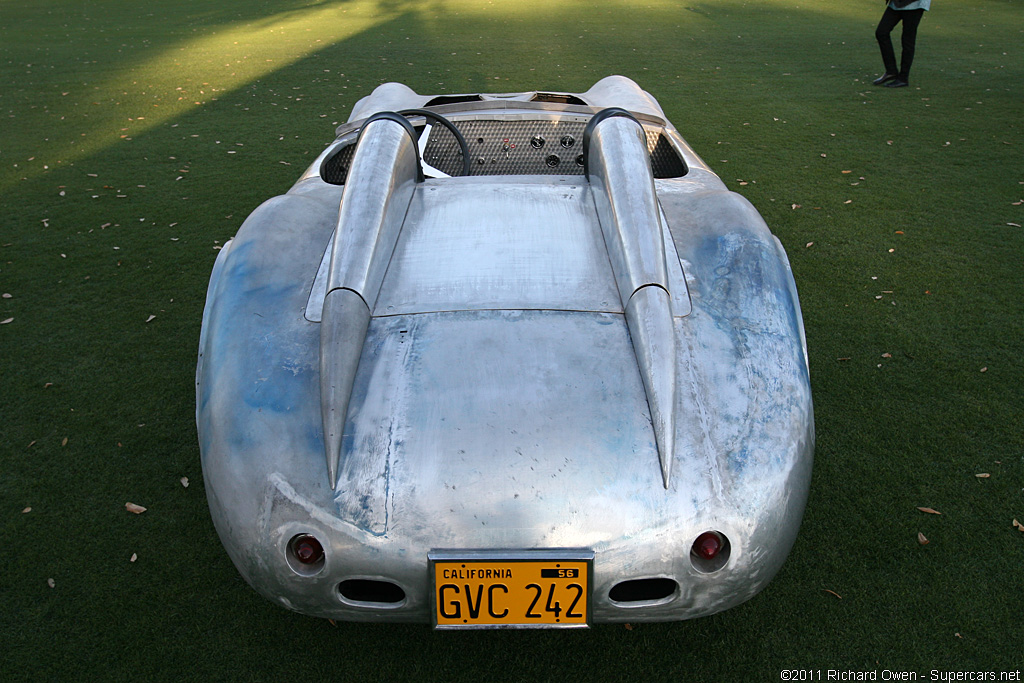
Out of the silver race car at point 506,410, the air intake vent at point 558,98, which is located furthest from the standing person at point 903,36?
the silver race car at point 506,410

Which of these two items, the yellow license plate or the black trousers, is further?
the black trousers

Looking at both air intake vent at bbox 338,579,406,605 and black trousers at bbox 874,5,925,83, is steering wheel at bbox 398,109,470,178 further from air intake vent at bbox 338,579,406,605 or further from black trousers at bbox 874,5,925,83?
black trousers at bbox 874,5,925,83

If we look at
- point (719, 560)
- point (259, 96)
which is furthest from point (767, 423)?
point (259, 96)

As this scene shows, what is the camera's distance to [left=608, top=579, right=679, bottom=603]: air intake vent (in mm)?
1601

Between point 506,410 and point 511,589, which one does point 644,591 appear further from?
point 506,410

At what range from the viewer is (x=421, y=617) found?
5.28 ft

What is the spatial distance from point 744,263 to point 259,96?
6.68 m

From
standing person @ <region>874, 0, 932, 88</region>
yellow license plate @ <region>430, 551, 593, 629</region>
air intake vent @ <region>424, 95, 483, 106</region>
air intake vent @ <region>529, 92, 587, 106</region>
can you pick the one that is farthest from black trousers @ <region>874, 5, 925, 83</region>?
yellow license plate @ <region>430, 551, 593, 629</region>

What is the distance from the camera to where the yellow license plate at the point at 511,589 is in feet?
4.99

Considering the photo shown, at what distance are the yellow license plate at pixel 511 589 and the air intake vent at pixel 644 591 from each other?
9cm

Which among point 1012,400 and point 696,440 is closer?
point 696,440

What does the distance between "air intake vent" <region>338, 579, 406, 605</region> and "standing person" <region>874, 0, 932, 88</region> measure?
25.5 feet

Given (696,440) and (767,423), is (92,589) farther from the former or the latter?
(767,423)

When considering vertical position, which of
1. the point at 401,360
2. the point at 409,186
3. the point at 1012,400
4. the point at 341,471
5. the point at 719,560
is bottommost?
the point at 1012,400
